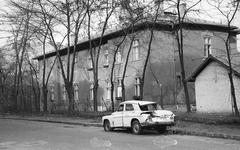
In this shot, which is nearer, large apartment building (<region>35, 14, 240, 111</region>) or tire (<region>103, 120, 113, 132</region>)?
tire (<region>103, 120, 113, 132</region>)

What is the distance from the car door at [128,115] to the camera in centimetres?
1622

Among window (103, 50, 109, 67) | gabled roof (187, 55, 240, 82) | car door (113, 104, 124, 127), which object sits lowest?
car door (113, 104, 124, 127)

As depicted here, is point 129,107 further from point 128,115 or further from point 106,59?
point 106,59

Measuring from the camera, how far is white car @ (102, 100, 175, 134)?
600 inches

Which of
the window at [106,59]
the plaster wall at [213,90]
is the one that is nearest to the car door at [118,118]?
the plaster wall at [213,90]

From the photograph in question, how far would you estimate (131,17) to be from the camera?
75.2ft

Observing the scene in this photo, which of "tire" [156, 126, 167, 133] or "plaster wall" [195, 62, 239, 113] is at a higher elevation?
"plaster wall" [195, 62, 239, 113]

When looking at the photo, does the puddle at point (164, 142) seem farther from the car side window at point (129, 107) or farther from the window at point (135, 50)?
the window at point (135, 50)

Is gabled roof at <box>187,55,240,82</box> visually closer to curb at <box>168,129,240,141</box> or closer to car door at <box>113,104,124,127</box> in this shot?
curb at <box>168,129,240,141</box>

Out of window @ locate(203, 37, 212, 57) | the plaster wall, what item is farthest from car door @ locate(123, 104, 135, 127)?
window @ locate(203, 37, 212, 57)

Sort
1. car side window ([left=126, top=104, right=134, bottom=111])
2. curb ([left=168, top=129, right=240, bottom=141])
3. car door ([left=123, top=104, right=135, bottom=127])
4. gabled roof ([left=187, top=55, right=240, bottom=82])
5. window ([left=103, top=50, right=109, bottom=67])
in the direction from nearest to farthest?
curb ([left=168, top=129, right=240, bottom=141])
car door ([left=123, top=104, right=135, bottom=127])
car side window ([left=126, top=104, right=134, bottom=111])
gabled roof ([left=187, top=55, right=240, bottom=82])
window ([left=103, top=50, right=109, bottom=67])

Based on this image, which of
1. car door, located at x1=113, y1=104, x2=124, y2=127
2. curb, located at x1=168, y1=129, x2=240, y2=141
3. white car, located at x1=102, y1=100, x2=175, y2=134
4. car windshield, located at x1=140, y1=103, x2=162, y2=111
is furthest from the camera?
car door, located at x1=113, y1=104, x2=124, y2=127

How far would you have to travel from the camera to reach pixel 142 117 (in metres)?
15.4

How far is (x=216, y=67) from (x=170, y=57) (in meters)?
8.64
